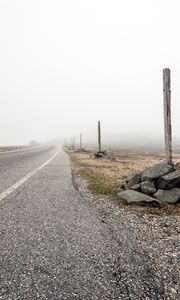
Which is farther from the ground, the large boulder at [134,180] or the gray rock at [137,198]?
the large boulder at [134,180]

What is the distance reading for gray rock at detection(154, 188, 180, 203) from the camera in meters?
7.37

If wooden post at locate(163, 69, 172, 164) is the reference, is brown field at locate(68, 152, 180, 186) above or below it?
below

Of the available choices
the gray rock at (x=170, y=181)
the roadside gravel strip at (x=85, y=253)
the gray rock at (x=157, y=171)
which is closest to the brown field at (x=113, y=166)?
the gray rock at (x=157, y=171)

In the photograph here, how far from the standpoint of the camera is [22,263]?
354cm

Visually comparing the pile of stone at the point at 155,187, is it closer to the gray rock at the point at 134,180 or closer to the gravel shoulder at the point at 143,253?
the gray rock at the point at 134,180

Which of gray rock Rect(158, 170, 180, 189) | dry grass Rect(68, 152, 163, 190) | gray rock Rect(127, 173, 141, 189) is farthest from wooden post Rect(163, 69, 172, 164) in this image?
dry grass Rect(68, 152, 163, 190)

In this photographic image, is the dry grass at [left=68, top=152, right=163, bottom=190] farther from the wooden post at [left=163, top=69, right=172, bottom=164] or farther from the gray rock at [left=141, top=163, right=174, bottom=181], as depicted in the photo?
the wooden post at [left=163, top=69, right=172, bottom=164]

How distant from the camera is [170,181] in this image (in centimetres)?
780

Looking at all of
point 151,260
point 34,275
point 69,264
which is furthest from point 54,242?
point 151,260

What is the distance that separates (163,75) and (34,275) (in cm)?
868

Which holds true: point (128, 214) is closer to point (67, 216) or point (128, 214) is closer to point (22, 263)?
point (67, 216)

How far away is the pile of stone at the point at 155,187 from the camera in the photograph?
7.40 m

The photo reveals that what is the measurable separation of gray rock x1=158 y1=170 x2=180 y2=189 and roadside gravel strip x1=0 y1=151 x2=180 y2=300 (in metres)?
1.82

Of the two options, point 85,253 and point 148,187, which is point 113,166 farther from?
point 85,253
